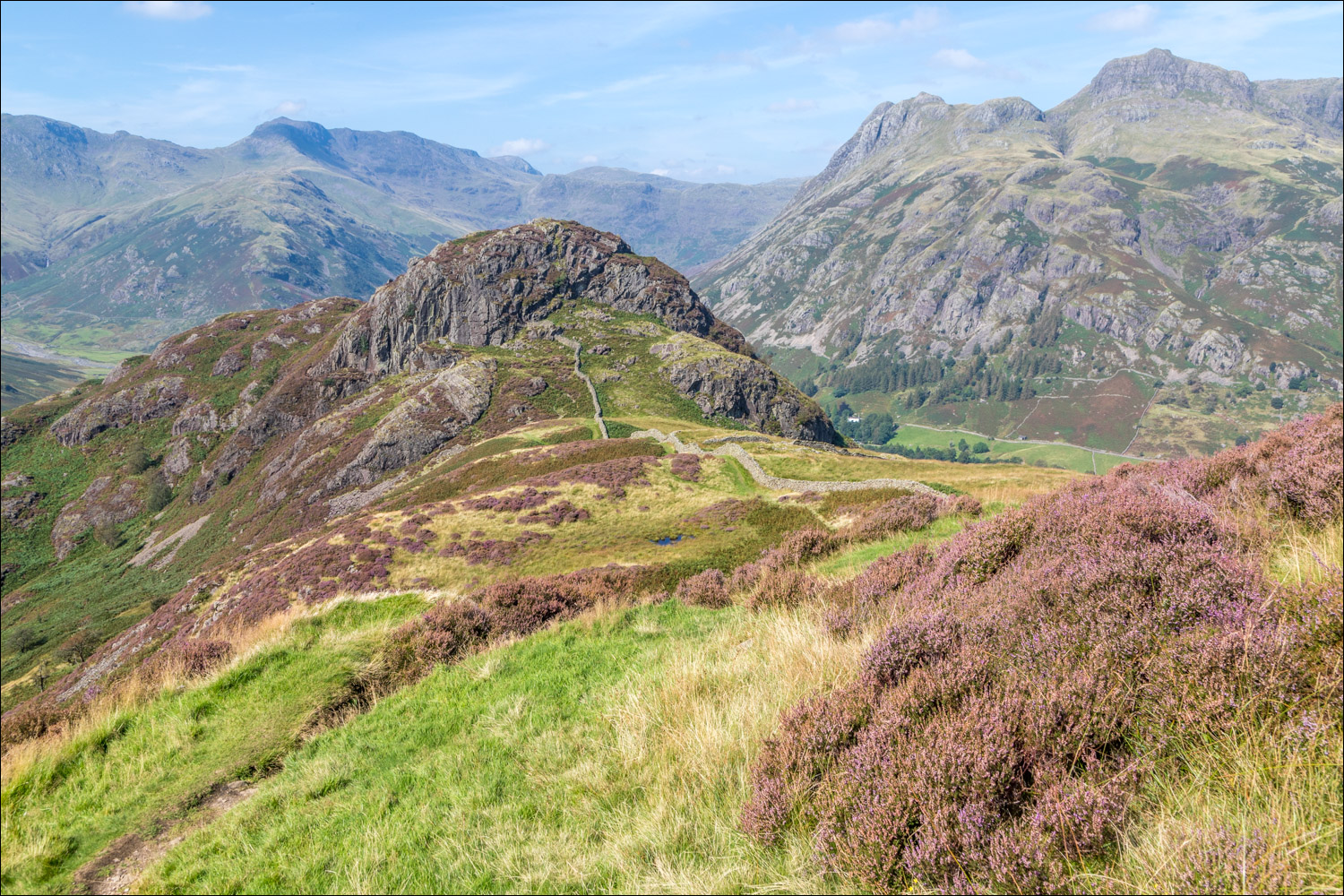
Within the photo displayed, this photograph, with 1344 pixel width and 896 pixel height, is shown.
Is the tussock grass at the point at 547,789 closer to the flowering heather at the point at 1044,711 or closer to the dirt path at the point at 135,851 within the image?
the dirt path at the point at 135,851

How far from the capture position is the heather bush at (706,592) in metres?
14.9

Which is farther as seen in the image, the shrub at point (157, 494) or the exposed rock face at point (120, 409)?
the exposed rock face at point (120, 409)

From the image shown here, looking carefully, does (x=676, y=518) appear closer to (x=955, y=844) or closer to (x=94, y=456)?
(x=955, y=844)

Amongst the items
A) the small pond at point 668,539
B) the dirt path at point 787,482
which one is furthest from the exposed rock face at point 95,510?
the small pond at point 668,539

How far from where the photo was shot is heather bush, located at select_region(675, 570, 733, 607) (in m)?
14.9

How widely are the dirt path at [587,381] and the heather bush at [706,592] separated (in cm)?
6211

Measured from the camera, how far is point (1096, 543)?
8.30 meters

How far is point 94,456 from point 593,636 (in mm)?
184474

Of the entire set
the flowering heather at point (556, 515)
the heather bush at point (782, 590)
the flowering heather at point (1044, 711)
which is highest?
the flowering heather at point (1044, 711)

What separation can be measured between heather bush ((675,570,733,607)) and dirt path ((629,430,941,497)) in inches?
653

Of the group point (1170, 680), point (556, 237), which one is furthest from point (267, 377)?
→ point (1170, 680)

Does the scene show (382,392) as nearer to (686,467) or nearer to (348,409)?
(348,409)

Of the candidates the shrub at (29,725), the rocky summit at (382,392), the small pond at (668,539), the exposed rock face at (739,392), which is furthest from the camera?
the exposed rock face at (739,392)

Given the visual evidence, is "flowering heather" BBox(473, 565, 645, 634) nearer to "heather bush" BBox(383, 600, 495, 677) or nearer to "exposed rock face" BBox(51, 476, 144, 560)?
"heather bush" BBox(383, 600, 495, 677)
